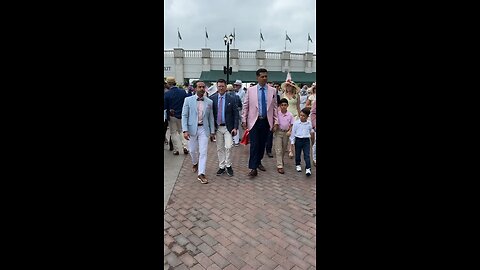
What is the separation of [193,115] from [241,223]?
7.69 ft

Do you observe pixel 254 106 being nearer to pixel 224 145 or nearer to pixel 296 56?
pixel 224 145

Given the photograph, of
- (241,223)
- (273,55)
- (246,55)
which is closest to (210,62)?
(246,55)

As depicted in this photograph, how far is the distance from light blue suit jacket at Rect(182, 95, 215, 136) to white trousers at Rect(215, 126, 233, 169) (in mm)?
317

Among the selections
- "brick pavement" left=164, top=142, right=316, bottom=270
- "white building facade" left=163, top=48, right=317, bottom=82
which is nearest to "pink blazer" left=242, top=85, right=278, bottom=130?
"brick pavement" left=164, top=142, right=316, bottom=270

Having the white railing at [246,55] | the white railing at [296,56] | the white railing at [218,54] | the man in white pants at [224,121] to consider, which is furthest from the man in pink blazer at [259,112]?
the white railing at [296,56]

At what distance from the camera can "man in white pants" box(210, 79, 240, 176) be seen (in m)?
5.33

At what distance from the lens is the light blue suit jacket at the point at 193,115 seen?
4984mm

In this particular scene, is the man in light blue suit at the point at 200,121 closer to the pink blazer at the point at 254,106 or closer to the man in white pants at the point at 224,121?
the man in white pants at the point at 224,121

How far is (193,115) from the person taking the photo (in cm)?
501
